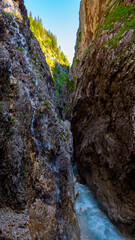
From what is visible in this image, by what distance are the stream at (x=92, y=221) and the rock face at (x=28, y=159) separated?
248 cm

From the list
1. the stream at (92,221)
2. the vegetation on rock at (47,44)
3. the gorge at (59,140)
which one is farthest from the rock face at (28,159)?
the vegetation on rock at (47,44)

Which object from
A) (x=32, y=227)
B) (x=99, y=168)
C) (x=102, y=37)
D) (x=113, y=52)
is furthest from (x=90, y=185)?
(x=102, y=37)

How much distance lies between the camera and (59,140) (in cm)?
786

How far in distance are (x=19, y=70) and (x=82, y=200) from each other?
37.7 ft

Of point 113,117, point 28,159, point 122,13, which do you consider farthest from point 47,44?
point 28,159

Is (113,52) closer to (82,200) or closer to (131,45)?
(131,45)

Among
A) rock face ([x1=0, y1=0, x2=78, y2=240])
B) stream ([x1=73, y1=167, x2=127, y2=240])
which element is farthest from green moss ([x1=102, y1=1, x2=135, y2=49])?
stream ([x1=73, y1=167, x2=127, y2=240])

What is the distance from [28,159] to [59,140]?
266 cm

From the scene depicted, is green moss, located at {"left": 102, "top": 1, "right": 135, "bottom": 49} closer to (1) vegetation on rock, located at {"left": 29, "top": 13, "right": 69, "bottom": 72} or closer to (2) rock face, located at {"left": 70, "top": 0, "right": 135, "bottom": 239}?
(2) rock face, located at {"left": 70, "top": 0, "right": 135, "bottom": 239}

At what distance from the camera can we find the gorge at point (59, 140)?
4.81 m

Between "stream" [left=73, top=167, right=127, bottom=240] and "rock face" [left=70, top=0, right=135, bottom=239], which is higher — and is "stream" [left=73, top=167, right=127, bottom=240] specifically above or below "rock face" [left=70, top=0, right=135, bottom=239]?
below

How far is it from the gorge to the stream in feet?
0.41

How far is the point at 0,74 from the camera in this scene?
6223 millimetres

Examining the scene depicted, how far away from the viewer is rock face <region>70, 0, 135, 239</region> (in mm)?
7379
